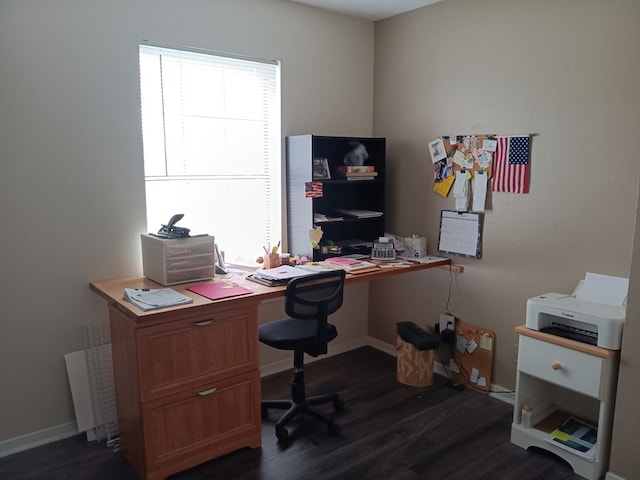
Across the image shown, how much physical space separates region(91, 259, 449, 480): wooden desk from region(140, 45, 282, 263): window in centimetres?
71

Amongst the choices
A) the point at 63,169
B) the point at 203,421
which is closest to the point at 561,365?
the point at 203,421

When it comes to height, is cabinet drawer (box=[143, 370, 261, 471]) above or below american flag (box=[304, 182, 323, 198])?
below

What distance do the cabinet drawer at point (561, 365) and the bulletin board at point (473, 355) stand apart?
24.0 inches

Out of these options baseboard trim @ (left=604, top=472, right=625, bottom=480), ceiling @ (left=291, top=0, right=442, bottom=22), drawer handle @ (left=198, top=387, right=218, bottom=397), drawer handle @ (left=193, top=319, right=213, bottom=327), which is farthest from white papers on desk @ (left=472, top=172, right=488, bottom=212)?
drawer handle @ (left=198, top=387, right=218, bottom=397)

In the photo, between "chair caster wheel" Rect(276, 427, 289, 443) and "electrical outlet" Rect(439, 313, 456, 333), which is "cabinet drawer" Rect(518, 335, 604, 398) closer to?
"electrical outlet" Rect(439, 313, 456, 333)

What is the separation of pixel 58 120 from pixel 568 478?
3.06m

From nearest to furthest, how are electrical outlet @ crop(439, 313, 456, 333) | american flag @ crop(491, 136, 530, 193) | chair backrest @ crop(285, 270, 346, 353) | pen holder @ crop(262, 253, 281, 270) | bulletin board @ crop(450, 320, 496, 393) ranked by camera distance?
chair backrest @ crop(285, 270, 346, 353), american flag @ crop(491, 136, 530, 193), pen holder @ crop(262, 253, 281, 270), bulletin board @ crop(450, 320, 496, 393), electrical outlet @ crop(439, 313, 456, 333)

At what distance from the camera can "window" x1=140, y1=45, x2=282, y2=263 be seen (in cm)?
292

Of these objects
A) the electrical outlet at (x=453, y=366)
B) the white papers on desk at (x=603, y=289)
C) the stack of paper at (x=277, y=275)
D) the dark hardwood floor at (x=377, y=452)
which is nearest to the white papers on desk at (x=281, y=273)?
the stack of paper at (x=277, y=275)

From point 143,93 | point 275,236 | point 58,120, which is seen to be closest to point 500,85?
point 275,236

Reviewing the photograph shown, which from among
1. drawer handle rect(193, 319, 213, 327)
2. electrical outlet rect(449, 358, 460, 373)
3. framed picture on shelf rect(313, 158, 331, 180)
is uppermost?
framed picture on shelf rect(313, 158, 331, 180)

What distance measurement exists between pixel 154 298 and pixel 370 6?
2.40m

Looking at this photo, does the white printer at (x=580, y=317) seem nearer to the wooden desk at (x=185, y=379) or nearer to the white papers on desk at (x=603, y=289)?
the white papers on desk at (x=603, y=289)

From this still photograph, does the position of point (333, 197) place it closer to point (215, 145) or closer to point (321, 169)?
point (321, 169)
